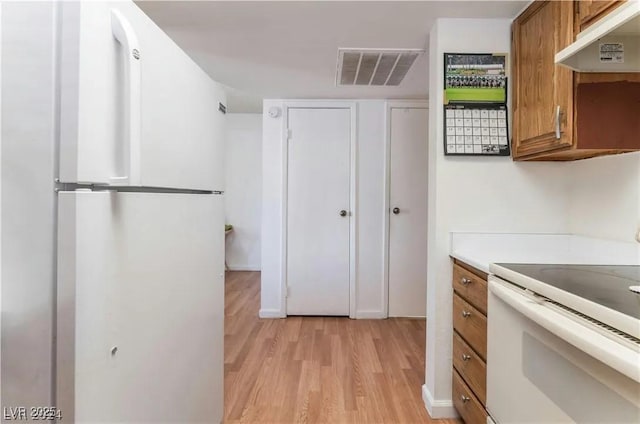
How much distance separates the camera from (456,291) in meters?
1.76

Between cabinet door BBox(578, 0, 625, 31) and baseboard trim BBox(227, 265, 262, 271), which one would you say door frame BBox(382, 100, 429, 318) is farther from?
baseboard trim BBox(227, 265, 262, 271)

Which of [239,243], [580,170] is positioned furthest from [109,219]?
[239,243]

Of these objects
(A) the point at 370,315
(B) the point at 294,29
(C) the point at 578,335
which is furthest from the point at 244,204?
(C) the point at 578,335

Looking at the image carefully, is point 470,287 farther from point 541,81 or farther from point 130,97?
point 130,97

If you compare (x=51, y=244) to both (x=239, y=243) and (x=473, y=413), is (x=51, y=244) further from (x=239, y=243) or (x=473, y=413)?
(x=239, y=243)

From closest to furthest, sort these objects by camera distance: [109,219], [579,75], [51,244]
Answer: [51,244] → [109,219] → [579,75]

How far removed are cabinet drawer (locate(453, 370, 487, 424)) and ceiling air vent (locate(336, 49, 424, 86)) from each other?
191 centimetres

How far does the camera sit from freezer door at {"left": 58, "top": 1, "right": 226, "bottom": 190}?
0.68 metres

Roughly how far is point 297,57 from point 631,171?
1.90m

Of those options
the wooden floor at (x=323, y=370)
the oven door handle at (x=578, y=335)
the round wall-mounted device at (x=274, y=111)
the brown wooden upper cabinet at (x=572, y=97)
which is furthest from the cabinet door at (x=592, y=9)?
the round wall-mounted device at (x=274, y=111)

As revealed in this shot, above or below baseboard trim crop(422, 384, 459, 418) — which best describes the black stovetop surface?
above

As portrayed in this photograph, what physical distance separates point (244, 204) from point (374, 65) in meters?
3.48

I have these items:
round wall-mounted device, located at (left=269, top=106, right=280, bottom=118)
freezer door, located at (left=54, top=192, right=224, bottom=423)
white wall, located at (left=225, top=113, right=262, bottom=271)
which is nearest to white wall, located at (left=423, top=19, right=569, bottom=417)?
freezer door, located at (left=54, top=192, right=224, bottom=423)

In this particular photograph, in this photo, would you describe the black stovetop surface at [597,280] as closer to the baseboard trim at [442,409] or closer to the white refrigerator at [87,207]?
the baseboard trim at [442,409]
